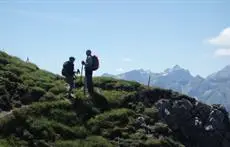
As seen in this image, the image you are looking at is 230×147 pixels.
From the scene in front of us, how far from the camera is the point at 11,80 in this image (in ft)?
121

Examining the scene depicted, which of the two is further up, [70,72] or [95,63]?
[95,63]

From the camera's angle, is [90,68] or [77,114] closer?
[77,114]

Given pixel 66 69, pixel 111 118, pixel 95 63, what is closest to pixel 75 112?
pixel 111 118

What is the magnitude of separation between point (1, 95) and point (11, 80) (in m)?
3.46

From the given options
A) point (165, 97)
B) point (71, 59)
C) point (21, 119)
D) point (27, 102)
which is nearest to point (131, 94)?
point (165, 97)

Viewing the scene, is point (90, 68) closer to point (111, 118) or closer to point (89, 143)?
point (111, 118)

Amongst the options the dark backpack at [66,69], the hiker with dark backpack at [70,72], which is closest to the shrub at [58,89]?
the hiker with dark backpack at [70,72]

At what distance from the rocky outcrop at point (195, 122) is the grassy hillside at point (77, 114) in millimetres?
932

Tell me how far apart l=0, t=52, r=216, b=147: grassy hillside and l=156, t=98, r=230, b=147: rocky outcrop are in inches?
36.7

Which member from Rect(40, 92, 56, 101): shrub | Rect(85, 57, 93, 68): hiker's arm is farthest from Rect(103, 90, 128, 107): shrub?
Rect(40, 92, 56, 101): shrub

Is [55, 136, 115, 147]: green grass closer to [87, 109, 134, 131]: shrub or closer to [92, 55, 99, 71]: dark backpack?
[87, 109, 134, 131]: shrub

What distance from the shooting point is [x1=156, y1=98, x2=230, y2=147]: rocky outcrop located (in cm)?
3506

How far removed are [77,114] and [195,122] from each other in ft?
31.1

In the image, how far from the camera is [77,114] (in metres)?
31.8
